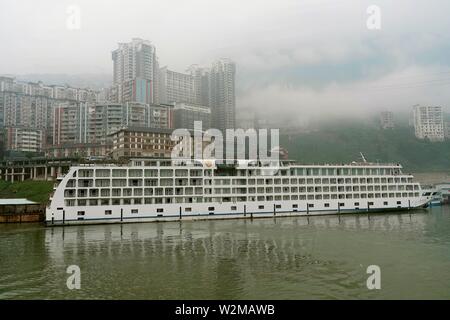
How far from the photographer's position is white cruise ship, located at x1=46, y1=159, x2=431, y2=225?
46562mm

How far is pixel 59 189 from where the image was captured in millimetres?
45344

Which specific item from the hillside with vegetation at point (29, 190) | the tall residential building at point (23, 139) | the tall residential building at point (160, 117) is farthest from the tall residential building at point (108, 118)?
the hillside with vegetation at point (29, 190)

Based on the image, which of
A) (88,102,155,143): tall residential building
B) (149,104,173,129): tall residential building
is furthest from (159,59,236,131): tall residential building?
(88,102,155,143): tall residential building

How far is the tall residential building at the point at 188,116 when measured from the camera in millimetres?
126438

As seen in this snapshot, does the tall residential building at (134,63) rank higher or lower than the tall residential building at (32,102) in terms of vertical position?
higher

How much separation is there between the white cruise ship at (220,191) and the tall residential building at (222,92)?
98.8m

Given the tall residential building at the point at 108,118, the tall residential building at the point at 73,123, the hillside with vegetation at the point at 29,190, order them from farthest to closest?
1. the tall residential building at the point at 73,123
2. the tall residential building at the point at 108,118
3. the hillside with vegetation at the point at 29,190

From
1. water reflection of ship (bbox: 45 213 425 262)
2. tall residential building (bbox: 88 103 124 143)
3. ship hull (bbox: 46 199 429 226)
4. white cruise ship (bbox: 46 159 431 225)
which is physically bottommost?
water reflection of ship (bbox: 45 213 425 262)

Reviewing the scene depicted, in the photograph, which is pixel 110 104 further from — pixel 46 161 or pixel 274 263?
pixel 274 263

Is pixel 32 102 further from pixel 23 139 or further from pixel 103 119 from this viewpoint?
pixel 103 119

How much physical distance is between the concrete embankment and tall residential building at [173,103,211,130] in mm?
76735

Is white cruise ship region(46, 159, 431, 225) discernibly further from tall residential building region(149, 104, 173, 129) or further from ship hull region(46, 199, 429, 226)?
tall residential building region(149, 104, 173, 129)

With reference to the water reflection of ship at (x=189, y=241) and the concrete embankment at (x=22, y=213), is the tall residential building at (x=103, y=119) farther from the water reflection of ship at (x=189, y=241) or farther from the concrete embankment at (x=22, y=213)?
the water reflection of ship at (x=189, y=241)
